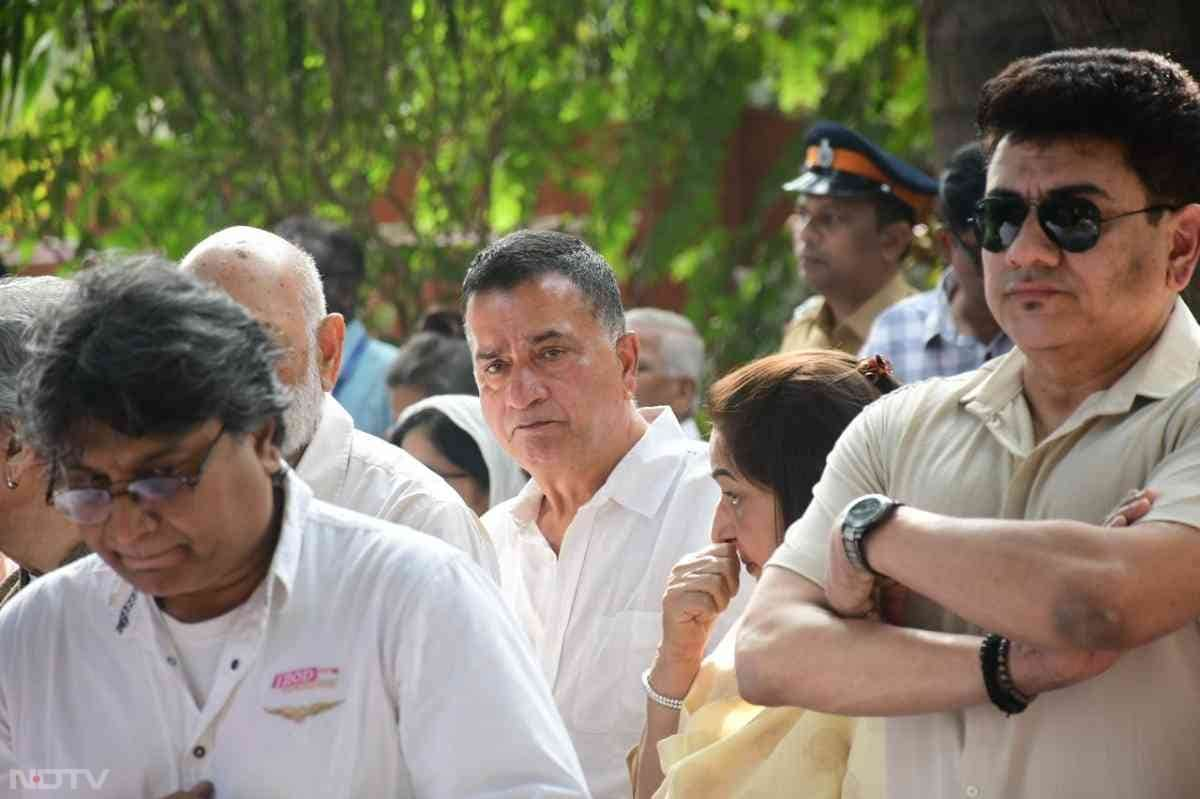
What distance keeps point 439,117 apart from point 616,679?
19.0ft

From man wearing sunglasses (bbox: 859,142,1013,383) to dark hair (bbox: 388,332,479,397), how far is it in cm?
145

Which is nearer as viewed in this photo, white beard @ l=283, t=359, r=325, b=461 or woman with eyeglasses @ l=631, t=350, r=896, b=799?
woman with eyeglasses @ l=631, t=350, r=896, b=799

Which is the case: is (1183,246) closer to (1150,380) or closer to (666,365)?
(1150,380)

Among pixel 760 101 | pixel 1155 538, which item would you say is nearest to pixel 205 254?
pixel 1155 538

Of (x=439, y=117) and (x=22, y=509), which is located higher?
(x=439, y=117)

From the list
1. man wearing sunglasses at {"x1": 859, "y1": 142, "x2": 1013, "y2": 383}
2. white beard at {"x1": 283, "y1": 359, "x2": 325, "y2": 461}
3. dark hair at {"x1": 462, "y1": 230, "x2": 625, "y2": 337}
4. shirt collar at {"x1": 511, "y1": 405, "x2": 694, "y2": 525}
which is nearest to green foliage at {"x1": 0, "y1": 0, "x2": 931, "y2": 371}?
man wearing sunglasses at {"x1": 859, "y1": 142, "x2": 1013, "y2": 383}

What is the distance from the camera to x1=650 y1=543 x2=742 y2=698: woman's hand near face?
13.5ft

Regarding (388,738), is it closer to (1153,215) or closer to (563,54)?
(1153,215)

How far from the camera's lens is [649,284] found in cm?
1109

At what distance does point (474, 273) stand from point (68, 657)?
2183 mm

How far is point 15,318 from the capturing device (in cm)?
430

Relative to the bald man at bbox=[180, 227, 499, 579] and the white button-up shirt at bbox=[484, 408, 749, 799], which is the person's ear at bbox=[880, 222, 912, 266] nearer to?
the white button-up shirt at bbox=[484, 408, 749, 799]

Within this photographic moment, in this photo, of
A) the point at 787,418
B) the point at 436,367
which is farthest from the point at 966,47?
the point at 787,418

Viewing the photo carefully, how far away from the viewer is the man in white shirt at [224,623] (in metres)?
2.91
